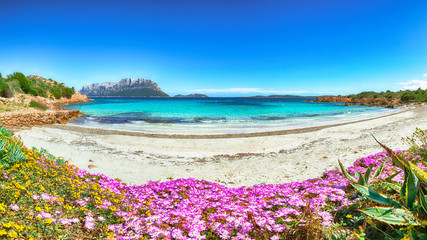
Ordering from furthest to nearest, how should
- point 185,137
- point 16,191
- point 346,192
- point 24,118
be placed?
point 24,118 < point 185,137 < point 346,192 < point 16,191

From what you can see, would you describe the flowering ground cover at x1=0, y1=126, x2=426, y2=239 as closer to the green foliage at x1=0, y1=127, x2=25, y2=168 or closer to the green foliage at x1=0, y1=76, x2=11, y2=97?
the green foliage at x1=0, y1=127, x2=25, y2=168

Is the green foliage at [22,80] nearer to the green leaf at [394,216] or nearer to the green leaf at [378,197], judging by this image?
the green leaf at [378,197]

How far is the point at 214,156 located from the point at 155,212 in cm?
895

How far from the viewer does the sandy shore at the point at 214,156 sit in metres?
9.24

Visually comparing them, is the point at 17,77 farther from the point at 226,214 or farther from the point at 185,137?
the point at 226,214

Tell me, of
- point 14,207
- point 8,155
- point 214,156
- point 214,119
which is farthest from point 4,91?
point 14,207

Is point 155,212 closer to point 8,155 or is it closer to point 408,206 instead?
point 8,155

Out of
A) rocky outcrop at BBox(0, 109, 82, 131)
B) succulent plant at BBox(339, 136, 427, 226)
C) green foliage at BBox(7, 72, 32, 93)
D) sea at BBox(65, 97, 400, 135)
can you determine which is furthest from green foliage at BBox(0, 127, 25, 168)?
green foliage at BBox(7, 72, 32, 93)

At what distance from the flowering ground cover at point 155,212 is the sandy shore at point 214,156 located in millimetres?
3522

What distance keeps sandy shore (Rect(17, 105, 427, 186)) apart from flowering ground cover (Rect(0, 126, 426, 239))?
11.6 feet

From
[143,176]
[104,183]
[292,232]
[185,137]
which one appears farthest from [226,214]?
[185,137]

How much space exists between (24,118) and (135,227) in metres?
25.4

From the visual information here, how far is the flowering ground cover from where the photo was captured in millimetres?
3158

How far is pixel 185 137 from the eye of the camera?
18.5 m
